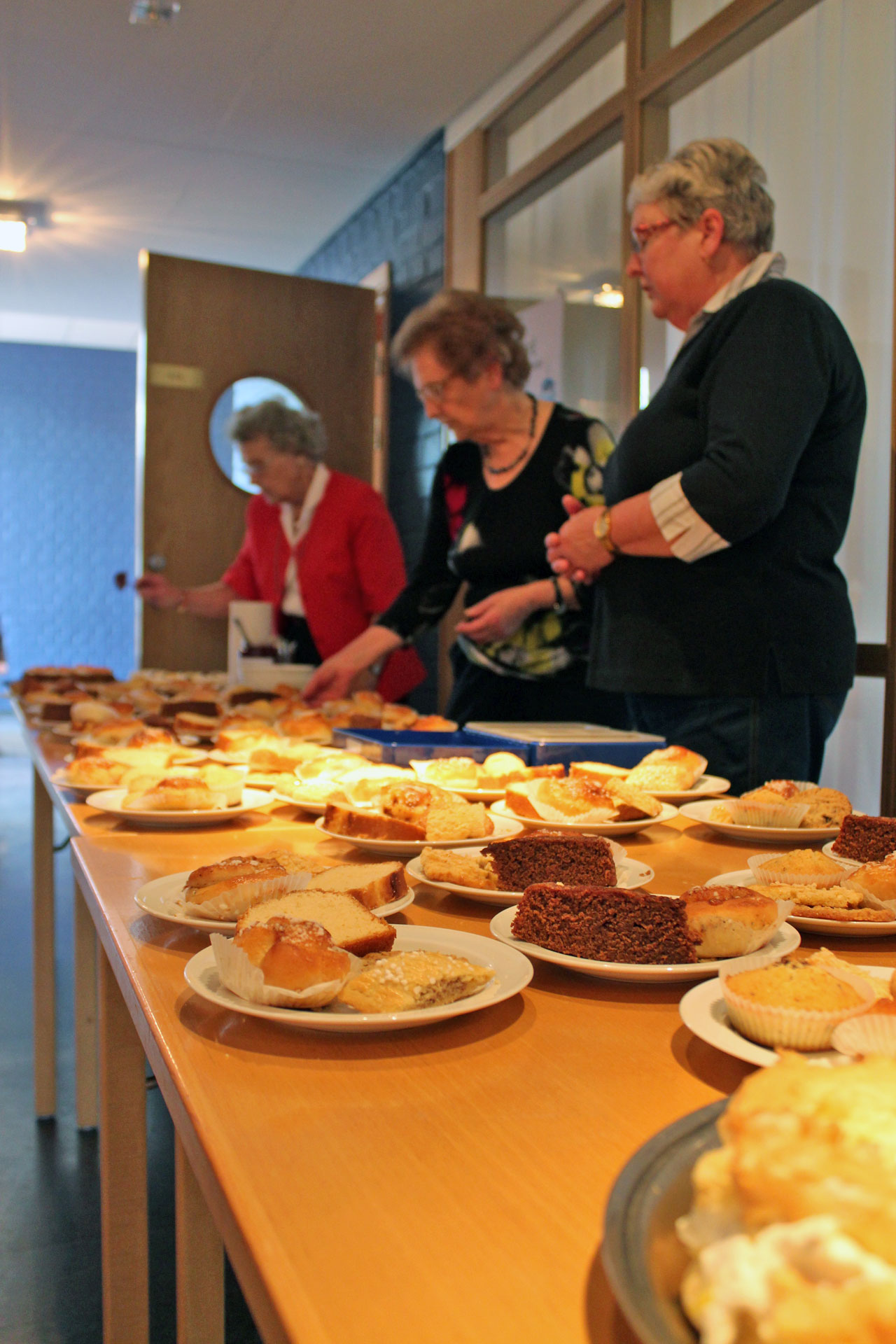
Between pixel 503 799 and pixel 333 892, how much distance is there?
0.55 m

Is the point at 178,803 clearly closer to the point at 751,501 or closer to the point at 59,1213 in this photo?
the point at 751,501

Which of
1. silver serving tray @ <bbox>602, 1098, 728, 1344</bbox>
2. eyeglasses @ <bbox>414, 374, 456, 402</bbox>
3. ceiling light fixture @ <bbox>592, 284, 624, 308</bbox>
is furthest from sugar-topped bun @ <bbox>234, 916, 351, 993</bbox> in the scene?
ceiling light fixture @ <bbox>592, 284, 624, 308</bbox>

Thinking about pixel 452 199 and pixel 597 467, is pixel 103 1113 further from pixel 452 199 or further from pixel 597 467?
pixel 452 199

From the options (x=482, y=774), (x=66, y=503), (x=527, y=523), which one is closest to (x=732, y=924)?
(x=482, y=774)

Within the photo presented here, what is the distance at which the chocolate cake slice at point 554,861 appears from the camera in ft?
2.90

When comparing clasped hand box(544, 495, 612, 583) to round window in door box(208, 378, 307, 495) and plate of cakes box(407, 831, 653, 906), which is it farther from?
round window in door box(208, 378, 307, 495)

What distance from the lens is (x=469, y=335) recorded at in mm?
2520

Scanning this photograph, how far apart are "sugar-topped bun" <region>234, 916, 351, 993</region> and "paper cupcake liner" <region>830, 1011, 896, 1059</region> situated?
0.27 metres

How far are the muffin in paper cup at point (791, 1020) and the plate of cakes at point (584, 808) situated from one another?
0.58 meters

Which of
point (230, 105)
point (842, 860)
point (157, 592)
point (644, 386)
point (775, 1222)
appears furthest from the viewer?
point (230, 105)

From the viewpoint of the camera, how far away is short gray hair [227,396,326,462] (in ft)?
12.3

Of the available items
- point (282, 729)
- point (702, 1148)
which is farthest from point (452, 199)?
point (702, 1148)

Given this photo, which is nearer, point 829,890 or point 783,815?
point 829,890

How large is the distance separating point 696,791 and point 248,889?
764 millimetres
